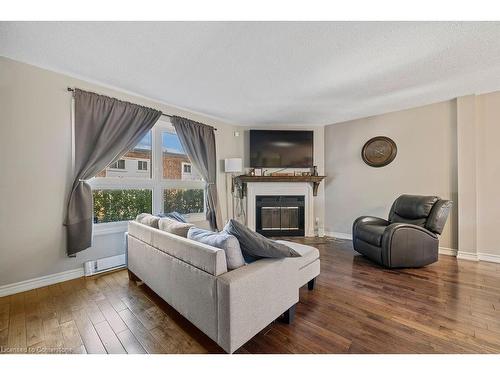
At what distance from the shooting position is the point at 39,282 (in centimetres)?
220

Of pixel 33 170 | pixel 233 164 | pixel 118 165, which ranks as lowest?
pixel 33 170

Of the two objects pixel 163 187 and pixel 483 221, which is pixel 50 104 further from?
pixel 483 221

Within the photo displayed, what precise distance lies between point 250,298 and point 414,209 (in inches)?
114

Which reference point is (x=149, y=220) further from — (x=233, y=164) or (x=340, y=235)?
(x=340, y=235)

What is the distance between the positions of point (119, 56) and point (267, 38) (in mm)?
1403

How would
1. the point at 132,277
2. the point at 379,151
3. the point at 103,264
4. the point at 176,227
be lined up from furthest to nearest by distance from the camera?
the point at 379,151 → the point at 103,264 → the point at 132,277 → the point at 176,227

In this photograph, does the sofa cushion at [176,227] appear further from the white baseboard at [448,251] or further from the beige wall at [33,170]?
the white baseboard at [448,251]

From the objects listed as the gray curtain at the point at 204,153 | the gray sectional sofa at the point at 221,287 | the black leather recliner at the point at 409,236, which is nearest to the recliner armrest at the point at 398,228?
the black leather recliner at the point at 409,236

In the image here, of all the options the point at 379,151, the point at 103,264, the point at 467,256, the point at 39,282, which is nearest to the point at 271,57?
the point at 379,151

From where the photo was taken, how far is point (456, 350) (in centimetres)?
134

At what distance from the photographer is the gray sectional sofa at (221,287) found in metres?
1.22

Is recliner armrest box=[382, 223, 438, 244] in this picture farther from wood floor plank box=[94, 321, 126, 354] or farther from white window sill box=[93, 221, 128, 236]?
white window sill box=[93, 221, 128, 236]
